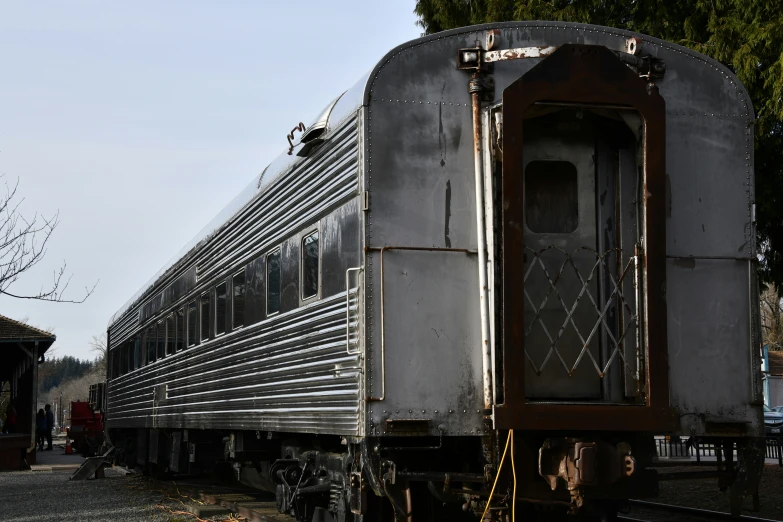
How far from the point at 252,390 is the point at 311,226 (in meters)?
2.19

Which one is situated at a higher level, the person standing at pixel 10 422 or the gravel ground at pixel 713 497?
the person standing at pixel 10 422

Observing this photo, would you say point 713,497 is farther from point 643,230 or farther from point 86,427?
point 86,427

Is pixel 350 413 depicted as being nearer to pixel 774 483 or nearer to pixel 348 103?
pixel 348 103

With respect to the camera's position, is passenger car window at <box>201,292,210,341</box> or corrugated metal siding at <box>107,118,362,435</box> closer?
corrugated metal siding at <box>107,118,362,435</box>

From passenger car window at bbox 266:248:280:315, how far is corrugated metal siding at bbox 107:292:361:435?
116 mm

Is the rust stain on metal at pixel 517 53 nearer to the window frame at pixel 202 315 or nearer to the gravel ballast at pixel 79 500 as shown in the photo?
the window frame at pixel 202 315

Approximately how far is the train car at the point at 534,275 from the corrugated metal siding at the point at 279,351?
0.06m

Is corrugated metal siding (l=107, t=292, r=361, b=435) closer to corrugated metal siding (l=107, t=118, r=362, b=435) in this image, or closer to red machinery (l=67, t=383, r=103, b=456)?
corrugated metal siding (l=107, t=118, r=362, b=435)

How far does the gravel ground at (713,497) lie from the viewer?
11598mm

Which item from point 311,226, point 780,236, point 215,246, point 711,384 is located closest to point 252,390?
point 311,226

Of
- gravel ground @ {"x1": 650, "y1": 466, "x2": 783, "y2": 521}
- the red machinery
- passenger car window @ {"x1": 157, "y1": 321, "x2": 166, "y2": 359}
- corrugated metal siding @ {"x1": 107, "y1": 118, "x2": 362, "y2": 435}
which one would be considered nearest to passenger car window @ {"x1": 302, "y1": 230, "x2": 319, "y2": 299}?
corrugated metal siding @ {"x1": 107, "y1": 118, "x2": 362, "y2": 435}

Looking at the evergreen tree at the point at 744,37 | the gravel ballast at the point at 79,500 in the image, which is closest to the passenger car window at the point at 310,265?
the gravel ballast at the point at 79,500

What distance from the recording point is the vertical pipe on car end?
22.0 ft

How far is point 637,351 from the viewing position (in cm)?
681
